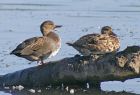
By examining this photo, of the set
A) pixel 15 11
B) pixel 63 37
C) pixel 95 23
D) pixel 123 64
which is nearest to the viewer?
pixel 123 64

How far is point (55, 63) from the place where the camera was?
1320 cm

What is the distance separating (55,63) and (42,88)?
1.86ft

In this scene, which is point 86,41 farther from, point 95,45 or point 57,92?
point 57,92

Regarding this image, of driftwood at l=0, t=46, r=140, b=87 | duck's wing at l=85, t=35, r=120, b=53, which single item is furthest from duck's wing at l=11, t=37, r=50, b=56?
duck's wing at l=85, t=35, r=120, b=53

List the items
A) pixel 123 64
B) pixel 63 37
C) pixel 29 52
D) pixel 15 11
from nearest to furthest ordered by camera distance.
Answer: pixel 123 64
pixel 29 52
pixel 63 37
pixel 15 11

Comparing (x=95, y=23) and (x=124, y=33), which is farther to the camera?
(x=95, y=23)

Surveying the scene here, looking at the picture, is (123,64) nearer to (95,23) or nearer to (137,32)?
(137,32)

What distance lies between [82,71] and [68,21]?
33.9ft

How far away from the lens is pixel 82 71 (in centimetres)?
1284

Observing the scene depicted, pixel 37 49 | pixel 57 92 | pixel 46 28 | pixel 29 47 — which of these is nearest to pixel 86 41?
pixel 37 49

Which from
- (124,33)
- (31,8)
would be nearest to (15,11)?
(31,8)

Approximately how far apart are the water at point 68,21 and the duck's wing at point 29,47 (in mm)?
1166

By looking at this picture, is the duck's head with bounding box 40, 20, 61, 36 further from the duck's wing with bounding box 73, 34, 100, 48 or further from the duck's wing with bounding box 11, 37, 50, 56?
the duck's wing with bounding box 73, 34, 100, 48

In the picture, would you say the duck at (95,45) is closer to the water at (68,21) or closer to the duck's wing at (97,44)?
the duck's wing at (97,44)
